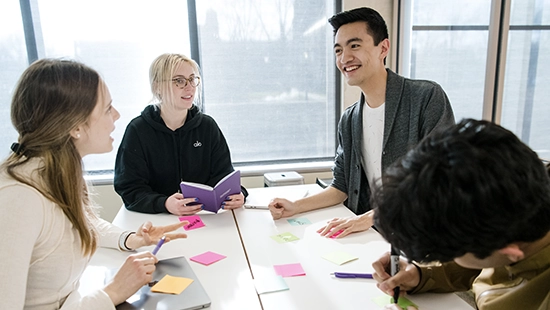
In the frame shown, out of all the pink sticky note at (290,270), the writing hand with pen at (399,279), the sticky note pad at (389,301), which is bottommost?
the pink sticky note at (290,270)

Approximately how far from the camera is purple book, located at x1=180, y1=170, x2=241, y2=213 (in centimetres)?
164

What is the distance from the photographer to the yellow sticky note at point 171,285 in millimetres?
1041

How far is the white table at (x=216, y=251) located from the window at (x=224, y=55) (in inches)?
63.7

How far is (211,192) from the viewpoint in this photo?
1.62 meters

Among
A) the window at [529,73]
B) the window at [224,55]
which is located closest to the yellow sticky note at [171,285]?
the window at [224,55]

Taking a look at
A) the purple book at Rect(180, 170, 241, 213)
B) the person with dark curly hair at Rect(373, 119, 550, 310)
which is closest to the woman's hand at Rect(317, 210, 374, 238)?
the purple book at Rect(180, 170, 241, 213)

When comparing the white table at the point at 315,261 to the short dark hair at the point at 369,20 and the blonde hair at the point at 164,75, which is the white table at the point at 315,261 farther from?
the short dark hair at the point at 369,20

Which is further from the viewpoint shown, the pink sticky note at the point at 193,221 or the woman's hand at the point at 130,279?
the pink sticky note at the point at 193,221

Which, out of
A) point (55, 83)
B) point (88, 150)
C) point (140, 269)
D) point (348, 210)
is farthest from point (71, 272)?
point (348, 210)

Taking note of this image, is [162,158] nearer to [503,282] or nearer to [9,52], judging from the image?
[503,282]

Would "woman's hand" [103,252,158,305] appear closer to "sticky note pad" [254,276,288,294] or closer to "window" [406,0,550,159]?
"sticky note pad" [254,276,288,294]

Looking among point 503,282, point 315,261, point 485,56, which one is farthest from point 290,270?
point 485,56

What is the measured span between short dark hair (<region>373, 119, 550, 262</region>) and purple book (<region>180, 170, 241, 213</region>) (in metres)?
1.10

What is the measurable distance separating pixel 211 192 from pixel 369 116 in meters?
0.86
